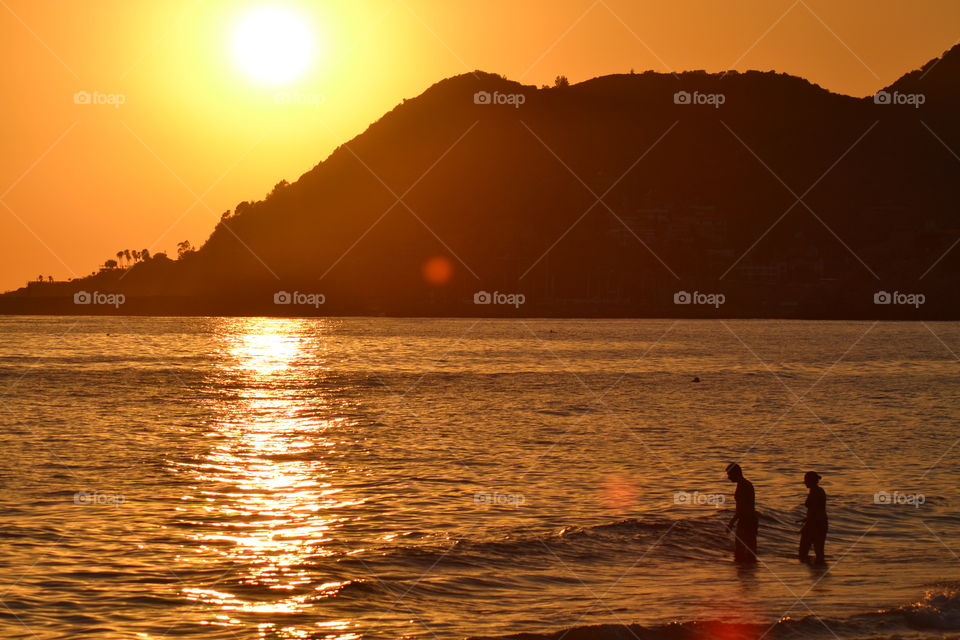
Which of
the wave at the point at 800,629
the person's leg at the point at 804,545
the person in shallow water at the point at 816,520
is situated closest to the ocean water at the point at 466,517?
the wave at the point at 800,629

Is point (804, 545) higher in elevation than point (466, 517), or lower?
lower

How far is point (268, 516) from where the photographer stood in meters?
27.4

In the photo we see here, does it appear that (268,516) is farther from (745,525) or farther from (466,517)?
(745,525)

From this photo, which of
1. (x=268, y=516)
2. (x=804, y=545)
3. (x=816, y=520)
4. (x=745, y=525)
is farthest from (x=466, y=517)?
(x=816, y=520)

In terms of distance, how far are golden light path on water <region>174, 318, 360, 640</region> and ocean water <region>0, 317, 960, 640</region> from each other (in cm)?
10

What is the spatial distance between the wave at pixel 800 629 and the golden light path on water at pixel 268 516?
157 inches

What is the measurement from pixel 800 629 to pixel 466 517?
36.1ft

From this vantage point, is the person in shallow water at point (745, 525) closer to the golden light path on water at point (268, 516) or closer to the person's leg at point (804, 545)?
the person's leg at point (804, 545)

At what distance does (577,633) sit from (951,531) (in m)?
13.0

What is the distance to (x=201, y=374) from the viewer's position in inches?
3696

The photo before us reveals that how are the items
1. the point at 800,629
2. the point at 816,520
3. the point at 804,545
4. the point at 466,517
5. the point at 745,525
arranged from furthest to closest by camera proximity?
1. the point at 466,517
2. the point at 745,525
3. the point at 804,545
4. the point at 816,520
5. the point at 800,629

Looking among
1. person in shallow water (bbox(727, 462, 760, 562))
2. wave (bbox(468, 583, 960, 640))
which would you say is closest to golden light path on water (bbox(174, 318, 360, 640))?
wave (bbox(468, 583, 960, 640))

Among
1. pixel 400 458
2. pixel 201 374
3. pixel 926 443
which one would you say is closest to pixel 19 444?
pixel 400 458

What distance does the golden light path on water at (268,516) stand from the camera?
19286 mm
